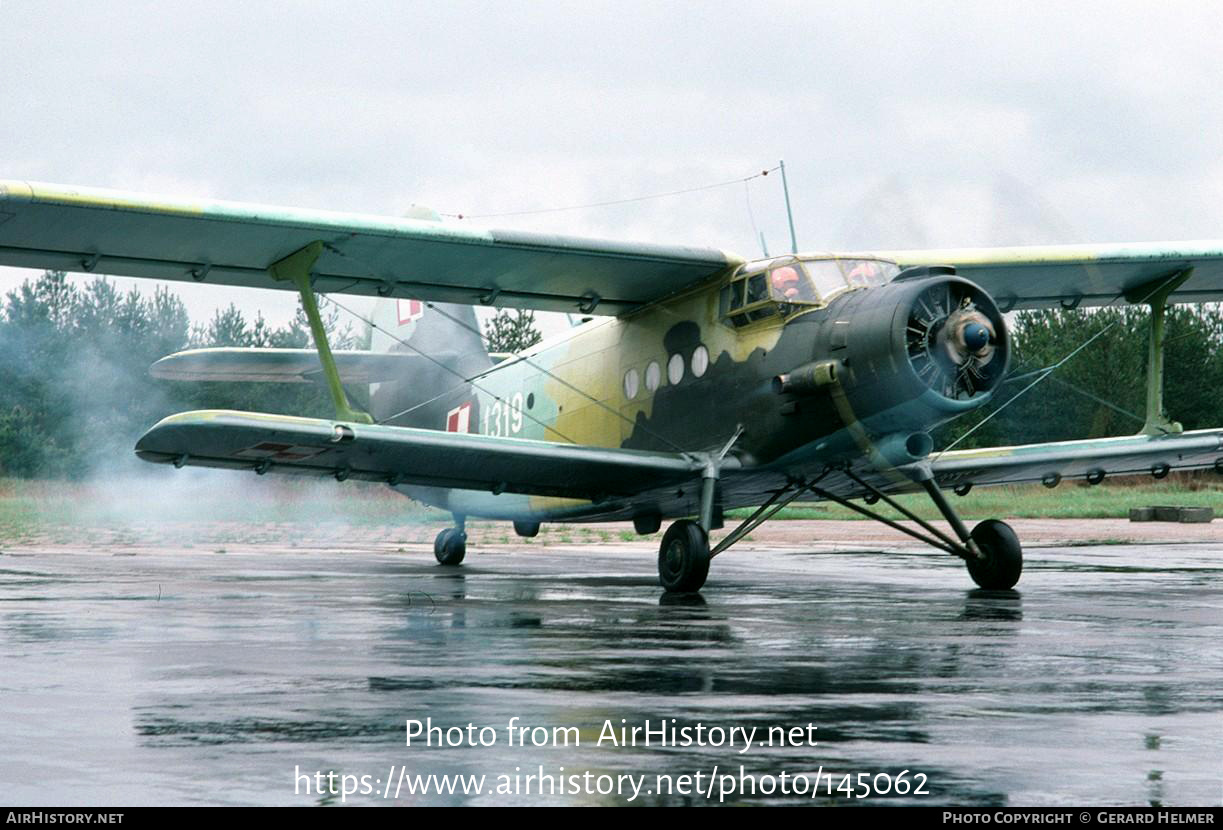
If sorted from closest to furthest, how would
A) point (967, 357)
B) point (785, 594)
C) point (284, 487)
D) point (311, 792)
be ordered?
point (311, 792) → point (967, 357) → point (785, 594) → point (284, 487)

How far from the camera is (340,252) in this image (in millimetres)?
15312

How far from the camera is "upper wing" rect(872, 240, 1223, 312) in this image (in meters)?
16.7

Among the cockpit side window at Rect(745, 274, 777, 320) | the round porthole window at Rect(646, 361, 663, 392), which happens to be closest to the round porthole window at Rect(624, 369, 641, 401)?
the round porthole window at Rect(646, 361, 663, 392)

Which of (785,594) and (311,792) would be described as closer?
(311,792)

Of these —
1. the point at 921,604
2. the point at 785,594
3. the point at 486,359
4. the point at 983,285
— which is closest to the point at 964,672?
the point at 921,604

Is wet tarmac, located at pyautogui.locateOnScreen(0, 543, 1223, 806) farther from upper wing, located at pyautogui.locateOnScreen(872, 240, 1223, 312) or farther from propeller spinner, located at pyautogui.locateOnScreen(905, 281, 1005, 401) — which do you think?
upper wing, located at pyautogui.locateOnScreen(872, 240, 1223, 312)

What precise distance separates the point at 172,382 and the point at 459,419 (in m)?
31.9

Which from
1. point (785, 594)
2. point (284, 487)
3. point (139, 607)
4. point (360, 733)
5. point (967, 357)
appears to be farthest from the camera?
point (284, 487)

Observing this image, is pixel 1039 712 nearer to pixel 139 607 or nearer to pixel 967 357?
pixel 967 357

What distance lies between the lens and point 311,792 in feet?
14.7

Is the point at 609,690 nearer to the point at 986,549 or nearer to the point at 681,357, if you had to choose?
the point at 986,549

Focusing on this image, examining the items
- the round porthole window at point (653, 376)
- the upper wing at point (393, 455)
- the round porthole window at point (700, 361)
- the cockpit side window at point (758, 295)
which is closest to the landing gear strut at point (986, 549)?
the cockpit side window at point (758, 295)

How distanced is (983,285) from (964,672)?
33.8 feet

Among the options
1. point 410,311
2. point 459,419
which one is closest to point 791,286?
point 459,419
